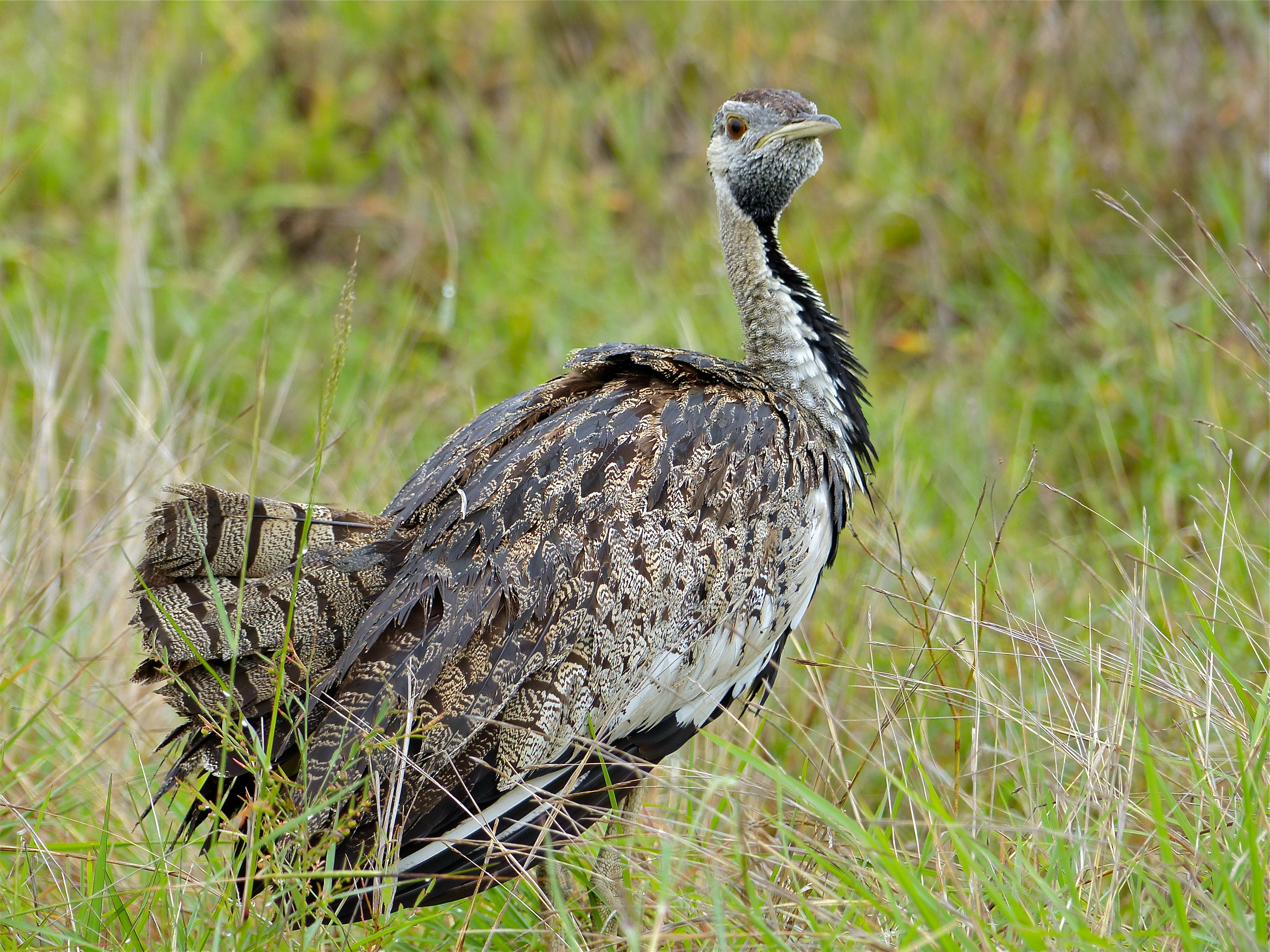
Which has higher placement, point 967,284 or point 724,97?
point 724,97

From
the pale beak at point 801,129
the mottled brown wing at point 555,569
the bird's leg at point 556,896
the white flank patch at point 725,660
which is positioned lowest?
the bird's leg at point 556,896

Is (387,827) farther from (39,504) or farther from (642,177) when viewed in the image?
(642,177)

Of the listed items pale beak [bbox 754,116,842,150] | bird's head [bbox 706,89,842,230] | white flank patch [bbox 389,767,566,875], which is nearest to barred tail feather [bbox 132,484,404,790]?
white flank patch [bbox 389,767,566,875]

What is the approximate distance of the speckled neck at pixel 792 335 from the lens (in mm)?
3365

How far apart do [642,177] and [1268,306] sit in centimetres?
299

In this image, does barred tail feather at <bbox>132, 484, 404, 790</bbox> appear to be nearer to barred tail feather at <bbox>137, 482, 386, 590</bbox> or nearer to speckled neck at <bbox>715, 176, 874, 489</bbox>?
barred tail feather at <bbox>137, 482, 386, 590</bbox>

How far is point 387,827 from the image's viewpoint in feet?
8.20


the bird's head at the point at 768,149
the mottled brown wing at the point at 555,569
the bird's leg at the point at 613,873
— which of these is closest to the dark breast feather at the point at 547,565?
the mottled brown wing at the point at 555,569

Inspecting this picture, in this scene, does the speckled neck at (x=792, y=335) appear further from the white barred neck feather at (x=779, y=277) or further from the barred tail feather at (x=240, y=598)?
the barred tail feather at (x=240, y=598)

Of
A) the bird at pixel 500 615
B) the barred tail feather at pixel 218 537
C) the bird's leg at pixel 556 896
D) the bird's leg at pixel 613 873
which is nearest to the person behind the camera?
the bird's leg at pixel 556 896

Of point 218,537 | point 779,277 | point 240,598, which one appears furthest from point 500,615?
point 779,277

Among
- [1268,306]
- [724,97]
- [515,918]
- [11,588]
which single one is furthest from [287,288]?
[1268,306]

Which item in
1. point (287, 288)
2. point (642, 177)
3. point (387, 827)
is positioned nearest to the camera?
point (387, 827)

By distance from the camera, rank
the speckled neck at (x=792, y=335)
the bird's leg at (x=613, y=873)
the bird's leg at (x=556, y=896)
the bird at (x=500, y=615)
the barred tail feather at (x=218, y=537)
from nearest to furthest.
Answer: the bird's leg at (x=556, y=896), the bird's leg at (x=613, y=873), the bird at (x=500, y=615), the barred tail feather at (x=218, y=537), the speckled neck at (x=792, y=335)
